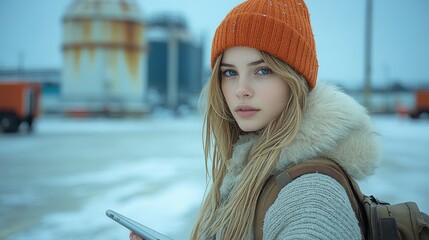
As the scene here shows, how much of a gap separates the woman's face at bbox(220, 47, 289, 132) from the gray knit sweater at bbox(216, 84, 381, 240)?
8 centimetres

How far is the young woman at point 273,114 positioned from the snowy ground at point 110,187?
53 cm

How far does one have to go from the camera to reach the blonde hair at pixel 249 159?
115 centimetres

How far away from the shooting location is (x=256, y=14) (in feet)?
4.20

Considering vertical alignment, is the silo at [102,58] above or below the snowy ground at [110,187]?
above

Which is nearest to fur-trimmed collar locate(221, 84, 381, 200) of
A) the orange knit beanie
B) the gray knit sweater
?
the gray knit sweater

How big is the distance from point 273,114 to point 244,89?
115 mm

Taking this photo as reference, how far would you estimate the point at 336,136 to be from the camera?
1156 mm

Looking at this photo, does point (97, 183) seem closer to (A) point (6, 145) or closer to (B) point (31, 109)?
(A) point (6, 145)

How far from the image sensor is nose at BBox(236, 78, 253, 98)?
4.18 ft

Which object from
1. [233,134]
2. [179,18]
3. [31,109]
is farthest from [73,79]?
A: [233,134]

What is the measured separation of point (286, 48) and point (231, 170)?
417mm

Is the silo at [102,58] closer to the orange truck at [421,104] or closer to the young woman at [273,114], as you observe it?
the orange truck at [421,104]

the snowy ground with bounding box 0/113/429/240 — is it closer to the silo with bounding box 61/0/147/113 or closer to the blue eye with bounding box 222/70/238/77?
the blue eye with bounding box 222/70/238/77

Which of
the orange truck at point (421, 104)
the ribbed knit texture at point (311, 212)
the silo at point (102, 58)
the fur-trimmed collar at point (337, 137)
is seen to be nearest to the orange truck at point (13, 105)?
the silo at point (102, 58)
